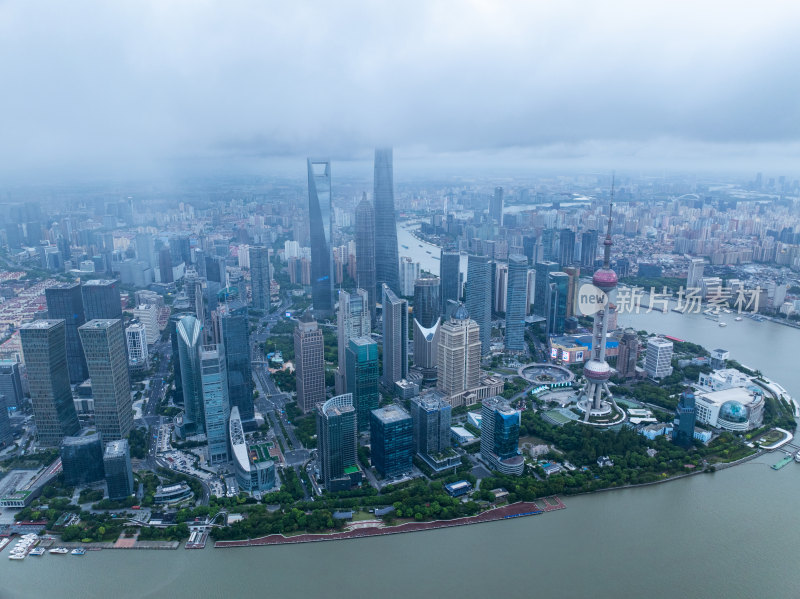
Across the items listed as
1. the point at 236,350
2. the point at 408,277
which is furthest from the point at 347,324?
the point at 408,277

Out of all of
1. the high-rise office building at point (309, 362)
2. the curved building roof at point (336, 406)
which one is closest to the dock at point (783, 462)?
the curved building roof at point (336, 406)

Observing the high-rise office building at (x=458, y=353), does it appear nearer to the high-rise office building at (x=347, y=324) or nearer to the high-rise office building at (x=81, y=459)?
the high-rise office building at (x=347, y=324)

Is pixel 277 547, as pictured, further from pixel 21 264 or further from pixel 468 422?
pixel 21 264

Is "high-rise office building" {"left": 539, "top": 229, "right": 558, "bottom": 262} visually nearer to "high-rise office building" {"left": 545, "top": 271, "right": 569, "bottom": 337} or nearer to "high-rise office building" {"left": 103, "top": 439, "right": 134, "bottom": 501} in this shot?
"high-rise office building" {"left": 545, "top": 271, "right": 569, "bottom": 337}

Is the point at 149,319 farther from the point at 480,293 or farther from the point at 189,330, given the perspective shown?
the point at 480,293

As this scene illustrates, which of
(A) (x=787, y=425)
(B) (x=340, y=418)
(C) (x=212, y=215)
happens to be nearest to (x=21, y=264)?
(C) (x=212, y=215)
